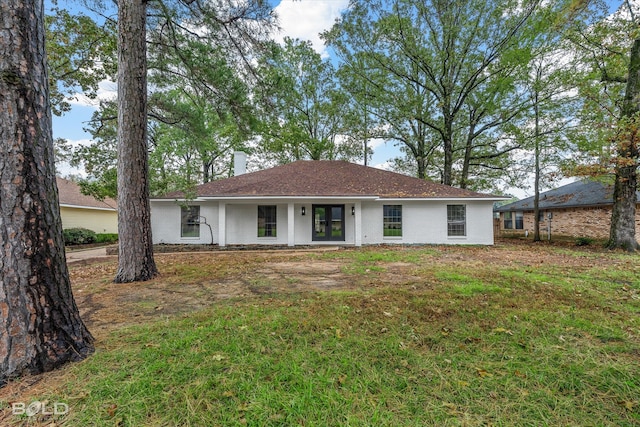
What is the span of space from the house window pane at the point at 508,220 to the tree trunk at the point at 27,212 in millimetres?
26463

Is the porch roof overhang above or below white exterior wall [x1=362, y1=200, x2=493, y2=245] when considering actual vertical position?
above

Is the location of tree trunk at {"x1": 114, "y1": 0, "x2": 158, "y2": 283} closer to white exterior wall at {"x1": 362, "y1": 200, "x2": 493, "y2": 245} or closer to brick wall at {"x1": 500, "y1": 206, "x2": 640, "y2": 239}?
white exterior wall at {"x1": 362, "y1": 200, "x2": 493, "y2": 245}

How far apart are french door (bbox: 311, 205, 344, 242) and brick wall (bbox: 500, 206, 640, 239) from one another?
14.5 m

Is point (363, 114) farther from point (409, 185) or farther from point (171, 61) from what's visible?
point (171, 61)

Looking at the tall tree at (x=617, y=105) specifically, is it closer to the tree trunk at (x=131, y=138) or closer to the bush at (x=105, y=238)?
the tree trunk at (x=131, y=138)

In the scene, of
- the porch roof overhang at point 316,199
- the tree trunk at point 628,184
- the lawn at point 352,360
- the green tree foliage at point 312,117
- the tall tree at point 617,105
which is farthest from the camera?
the green tree foliage at point 312,117

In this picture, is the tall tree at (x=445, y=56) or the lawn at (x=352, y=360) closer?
the lawn at (x=352, y=360)

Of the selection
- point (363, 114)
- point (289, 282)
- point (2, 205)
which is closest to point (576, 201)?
point (363, 114)

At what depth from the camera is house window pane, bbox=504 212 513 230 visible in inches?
848

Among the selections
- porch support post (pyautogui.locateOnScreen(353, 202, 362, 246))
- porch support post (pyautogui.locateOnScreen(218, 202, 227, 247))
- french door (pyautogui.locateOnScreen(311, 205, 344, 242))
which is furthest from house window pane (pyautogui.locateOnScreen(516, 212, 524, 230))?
porch support post (pyautogui.locateOnScreen(218, 202, 227, 247))

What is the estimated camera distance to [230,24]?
6.29 m

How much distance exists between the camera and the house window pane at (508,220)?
21.5m

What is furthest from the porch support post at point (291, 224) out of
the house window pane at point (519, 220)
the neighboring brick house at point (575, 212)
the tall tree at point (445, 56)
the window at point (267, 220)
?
the house window pane at point (519, 220)

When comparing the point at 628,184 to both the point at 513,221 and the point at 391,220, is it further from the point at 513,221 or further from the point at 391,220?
the point at 513,221
